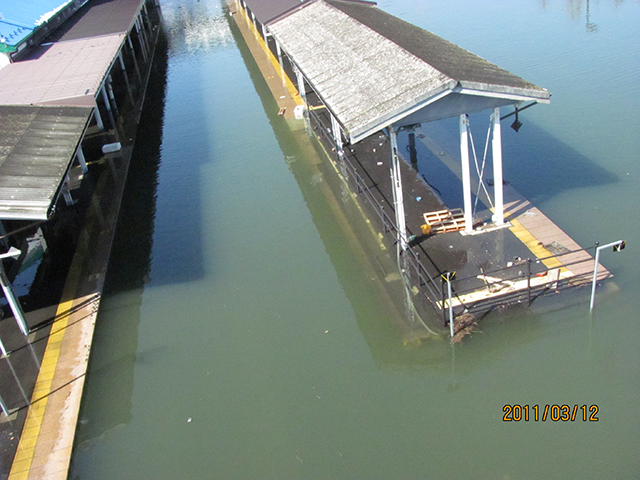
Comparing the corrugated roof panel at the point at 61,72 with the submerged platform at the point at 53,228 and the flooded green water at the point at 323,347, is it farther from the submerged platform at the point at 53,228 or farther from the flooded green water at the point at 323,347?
the flooded green water at the point at 323,347

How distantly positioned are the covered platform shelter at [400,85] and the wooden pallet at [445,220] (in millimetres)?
398

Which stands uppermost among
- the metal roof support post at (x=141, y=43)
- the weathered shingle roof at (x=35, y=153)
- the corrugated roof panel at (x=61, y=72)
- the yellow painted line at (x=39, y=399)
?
the corrugated roof panel at (x=61, y=72)

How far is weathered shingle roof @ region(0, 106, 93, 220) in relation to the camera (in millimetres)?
13766

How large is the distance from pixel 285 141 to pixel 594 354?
51.6 ft

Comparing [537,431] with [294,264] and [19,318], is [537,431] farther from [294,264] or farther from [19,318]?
[19,318]

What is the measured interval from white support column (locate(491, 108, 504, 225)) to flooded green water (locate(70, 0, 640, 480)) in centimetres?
212

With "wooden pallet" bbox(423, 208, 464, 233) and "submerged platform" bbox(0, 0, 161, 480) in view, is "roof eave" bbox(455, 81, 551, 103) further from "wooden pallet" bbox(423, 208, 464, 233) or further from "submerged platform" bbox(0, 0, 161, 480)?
"submerged platform" bbox(0, 0, 161, 480)

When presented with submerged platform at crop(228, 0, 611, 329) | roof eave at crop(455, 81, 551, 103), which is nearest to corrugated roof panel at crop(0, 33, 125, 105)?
submerged platform at crop(228, 0, 611, 329)

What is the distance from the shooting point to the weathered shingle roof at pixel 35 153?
13766 mm

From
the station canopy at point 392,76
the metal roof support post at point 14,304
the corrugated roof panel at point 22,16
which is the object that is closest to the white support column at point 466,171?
the station canopy at point 392,76

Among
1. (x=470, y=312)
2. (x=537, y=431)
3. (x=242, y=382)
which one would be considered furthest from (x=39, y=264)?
(x=537, y=431)

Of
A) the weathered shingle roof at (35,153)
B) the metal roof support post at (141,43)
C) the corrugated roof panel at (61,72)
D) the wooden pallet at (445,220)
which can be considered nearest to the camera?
the weathered shingle roof at (35,153)

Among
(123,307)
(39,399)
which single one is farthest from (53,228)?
(39,399)

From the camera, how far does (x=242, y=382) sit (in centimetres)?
1269
